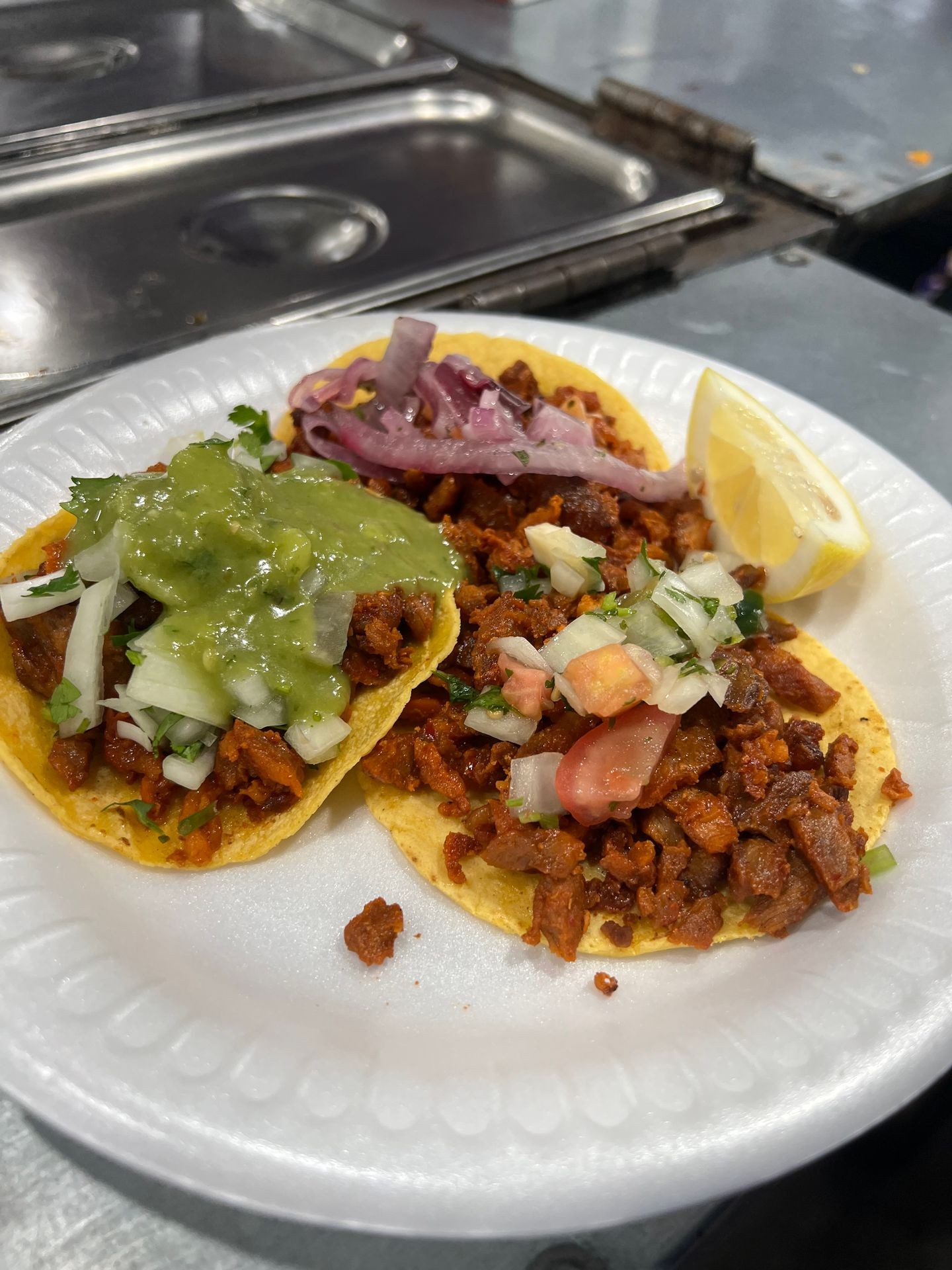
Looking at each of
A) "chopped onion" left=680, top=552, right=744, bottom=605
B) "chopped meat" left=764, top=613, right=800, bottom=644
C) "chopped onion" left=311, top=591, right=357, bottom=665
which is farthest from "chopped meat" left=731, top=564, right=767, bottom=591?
"chopped onion" left=311, top=591, right=357, bottom=665

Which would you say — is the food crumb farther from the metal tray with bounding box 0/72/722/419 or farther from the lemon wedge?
the metal tray with bounding box 0/72/722/419

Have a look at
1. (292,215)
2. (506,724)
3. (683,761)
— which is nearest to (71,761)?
(506,724)

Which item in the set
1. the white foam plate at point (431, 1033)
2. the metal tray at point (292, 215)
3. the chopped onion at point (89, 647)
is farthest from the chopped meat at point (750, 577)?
the metal tray at point (292, 215)

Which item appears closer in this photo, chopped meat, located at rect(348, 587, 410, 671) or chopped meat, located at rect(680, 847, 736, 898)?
chopped meat, located at rect(680, 847, 736, 898)

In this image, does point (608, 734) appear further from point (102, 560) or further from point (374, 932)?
point (102, 560)

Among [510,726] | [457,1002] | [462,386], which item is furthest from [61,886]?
[462,386]

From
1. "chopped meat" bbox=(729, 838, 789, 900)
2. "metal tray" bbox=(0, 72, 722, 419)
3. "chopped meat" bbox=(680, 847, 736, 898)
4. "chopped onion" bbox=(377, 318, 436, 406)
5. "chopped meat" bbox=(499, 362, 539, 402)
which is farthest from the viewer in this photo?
"metal tray" bbox=(0, 72, 722, 419)

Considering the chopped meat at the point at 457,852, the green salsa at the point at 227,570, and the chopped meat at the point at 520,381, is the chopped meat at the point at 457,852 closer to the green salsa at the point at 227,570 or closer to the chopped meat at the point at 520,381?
the green salsa at the point at 227,570
